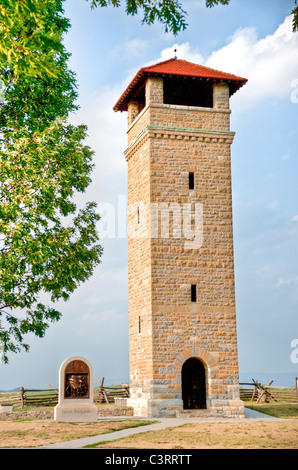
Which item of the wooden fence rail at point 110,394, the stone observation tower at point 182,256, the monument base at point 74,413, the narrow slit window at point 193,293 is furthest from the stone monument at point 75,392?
the wooden fence rail at point 110,394

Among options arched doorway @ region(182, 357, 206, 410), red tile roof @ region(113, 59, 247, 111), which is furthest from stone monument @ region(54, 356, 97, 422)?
red tile roof @ region(113, 59, 247, 111)

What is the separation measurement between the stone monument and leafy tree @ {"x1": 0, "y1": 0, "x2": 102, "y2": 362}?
2.67 meters

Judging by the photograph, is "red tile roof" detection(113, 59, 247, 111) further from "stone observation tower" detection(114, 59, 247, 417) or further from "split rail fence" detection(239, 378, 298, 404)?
"split rail fence" detection(239, 378, 298, 404)

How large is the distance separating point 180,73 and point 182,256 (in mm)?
7379

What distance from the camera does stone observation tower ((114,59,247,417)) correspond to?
2095 cm

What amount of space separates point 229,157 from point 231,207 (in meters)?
2.14

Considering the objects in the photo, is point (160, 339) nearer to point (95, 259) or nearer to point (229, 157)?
point (95, 259)

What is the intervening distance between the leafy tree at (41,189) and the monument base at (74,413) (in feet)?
9.32

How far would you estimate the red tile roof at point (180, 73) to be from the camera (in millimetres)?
22797

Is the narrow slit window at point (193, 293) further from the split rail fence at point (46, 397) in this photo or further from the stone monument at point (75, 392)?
the split rail fence at point (46, 397)

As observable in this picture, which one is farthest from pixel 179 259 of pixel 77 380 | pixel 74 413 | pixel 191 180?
pixel 74 413

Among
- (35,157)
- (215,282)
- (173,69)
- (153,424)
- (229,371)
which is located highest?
(173,69)

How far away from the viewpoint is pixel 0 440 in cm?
1371
